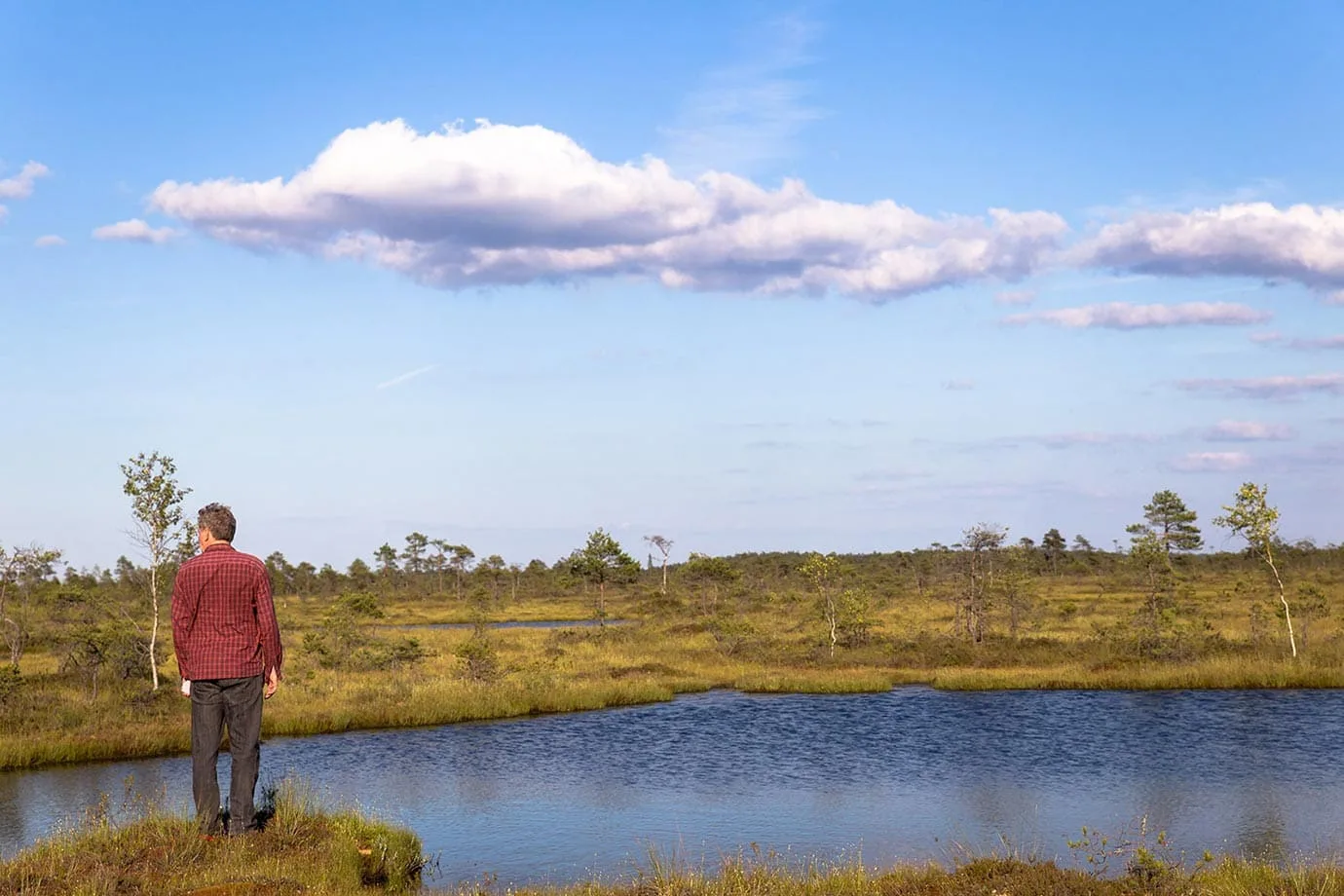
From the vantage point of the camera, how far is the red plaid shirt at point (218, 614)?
10.2 metres

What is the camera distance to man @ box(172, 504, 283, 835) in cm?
1025

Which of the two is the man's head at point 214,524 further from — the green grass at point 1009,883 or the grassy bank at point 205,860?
the green grass at point 1009,883

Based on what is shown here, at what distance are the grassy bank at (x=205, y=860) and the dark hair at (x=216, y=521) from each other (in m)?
2.83

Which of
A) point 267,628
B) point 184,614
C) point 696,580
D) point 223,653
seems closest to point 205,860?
point 223,653

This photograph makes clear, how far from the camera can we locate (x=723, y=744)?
27391mm

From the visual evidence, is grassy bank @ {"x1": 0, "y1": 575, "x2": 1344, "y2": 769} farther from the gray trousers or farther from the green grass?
the green grass

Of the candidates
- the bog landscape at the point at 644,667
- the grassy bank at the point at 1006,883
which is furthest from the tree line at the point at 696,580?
the grassy bank at the point at 1006,883

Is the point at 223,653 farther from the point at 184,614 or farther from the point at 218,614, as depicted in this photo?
the point at 184,614

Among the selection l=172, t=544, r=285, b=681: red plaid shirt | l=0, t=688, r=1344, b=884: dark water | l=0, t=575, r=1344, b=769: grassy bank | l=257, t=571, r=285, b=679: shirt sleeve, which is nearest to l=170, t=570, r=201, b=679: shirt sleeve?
l=172, t=544, r=285, b=681: red plaid shirt

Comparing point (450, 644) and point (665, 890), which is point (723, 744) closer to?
point (665, 890)

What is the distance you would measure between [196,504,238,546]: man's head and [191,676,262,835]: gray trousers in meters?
1.37

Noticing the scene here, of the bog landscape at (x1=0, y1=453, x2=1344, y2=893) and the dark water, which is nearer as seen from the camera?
the bog landscape at (x1=0, y1=453, x2=1344, y2=893)

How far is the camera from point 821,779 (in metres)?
22.8

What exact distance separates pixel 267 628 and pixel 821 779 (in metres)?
15.2
